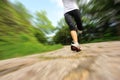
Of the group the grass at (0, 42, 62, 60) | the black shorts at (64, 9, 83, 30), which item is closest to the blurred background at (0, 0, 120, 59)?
the grass at (0, 42, 62, 60)

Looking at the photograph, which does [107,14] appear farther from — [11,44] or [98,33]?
[11,44]

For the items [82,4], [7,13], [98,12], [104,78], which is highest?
[82,4]

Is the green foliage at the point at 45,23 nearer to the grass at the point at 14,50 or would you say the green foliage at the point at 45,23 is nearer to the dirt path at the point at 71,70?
the grass at the point at 14,50

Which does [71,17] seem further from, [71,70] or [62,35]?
[62,35]

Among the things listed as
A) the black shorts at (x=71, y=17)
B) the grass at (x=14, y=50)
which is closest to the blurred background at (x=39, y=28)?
the grass at (x=14, y=50)

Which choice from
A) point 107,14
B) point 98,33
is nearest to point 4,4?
point 107,14

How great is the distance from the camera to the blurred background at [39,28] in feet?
21.6

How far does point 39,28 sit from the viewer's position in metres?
16.3

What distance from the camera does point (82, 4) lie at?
20469 mm

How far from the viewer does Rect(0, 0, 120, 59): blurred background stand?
6572 mm

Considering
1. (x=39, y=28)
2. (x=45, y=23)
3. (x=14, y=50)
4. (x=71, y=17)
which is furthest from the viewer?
(x=45, y=23)

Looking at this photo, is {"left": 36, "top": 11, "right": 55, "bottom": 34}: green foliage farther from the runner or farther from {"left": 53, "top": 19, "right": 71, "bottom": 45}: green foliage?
the runner

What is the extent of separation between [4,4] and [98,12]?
323 inches

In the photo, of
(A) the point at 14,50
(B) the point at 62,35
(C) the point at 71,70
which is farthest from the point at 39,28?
(C) the point at 71,70
